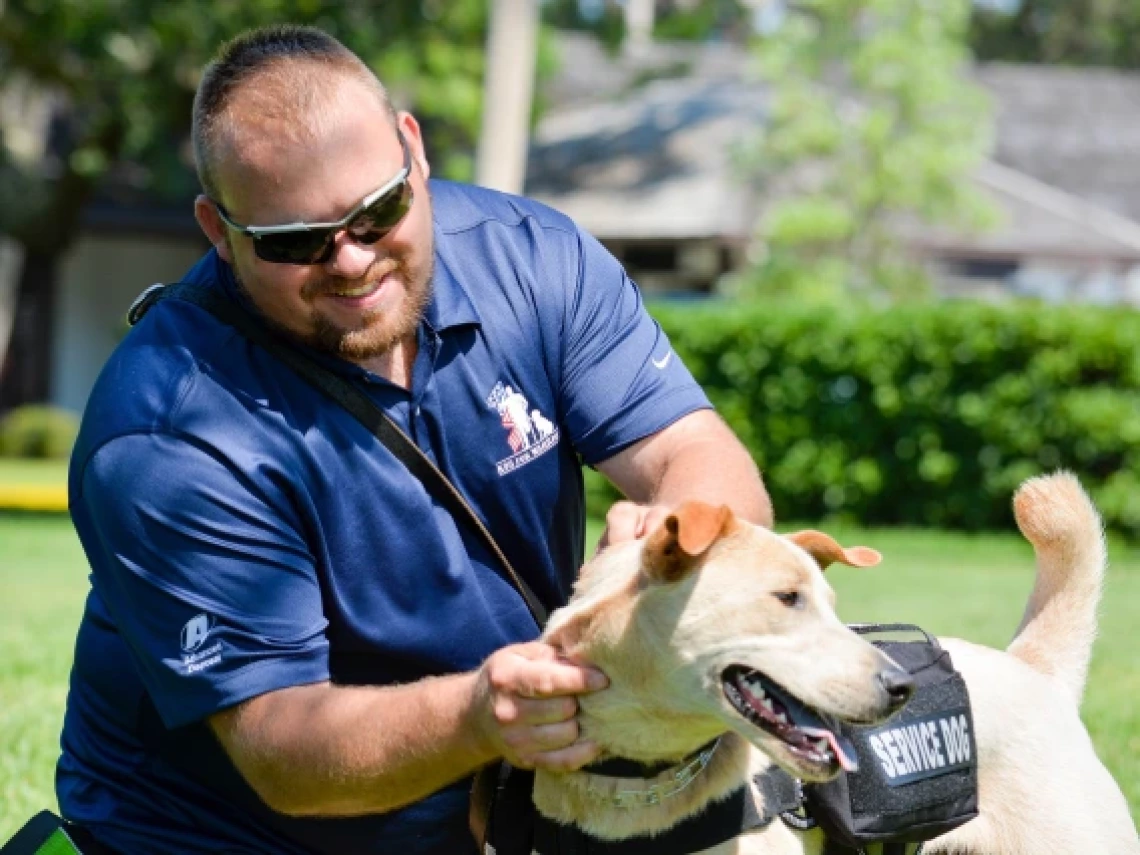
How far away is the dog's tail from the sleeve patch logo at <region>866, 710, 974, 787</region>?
1.66 ft

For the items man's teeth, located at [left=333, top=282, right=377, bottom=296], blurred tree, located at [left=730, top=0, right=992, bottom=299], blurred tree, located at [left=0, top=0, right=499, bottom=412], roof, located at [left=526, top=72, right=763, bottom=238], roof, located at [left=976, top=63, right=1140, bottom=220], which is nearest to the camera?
man's teeth, located at [left=333, top=282, right=377, bottom=296]

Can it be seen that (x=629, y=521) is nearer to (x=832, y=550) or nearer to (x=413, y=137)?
(x=832, y=550)

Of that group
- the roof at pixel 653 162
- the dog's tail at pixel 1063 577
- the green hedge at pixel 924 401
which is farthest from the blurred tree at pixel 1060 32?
the dog's tail at pixel 1063 577

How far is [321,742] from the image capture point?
2961 mm

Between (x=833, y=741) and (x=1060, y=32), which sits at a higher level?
(x=833, y=741)

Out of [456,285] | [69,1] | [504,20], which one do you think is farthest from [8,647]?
[69,1]

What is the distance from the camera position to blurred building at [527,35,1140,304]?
23.1 meters

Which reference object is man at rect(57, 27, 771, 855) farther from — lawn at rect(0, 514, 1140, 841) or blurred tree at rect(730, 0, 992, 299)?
blurred tree at rect(730, 0, 992, 299)

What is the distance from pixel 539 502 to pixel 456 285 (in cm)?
53

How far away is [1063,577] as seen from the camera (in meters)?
3.93

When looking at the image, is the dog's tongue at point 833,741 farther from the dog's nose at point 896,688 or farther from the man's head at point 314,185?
the man's head at point 314,185

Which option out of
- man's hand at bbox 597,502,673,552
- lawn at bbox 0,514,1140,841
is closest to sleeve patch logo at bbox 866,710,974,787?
man's hand at bbox 597,502,673,552

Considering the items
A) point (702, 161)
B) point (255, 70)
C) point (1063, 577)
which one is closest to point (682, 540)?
point (255, 70)

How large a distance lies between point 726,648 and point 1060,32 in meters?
50.4
